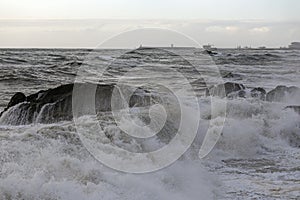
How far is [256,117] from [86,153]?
19.3 feet

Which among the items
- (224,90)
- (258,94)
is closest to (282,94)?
(258,94)

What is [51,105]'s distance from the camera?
857 cm

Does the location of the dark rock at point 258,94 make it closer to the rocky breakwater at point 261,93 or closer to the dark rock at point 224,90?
the rocky breakwater at point 261,93

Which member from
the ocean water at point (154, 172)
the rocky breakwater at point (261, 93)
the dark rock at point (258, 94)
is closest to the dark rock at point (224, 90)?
the rocky breakwater at point (261, 93)

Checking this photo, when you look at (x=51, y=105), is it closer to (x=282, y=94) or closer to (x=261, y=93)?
(x=282, y=94)

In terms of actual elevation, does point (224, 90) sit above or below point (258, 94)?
above

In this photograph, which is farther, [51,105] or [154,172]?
[51,105]

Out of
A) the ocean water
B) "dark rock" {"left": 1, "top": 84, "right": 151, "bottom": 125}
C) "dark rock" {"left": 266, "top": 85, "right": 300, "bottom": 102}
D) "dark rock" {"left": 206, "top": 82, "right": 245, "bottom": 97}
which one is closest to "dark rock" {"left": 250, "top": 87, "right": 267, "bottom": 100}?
"dark rock" {"left": 266, "top": 85, "right": 300, "bottom": 102}

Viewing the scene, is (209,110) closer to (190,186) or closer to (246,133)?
(246,133)

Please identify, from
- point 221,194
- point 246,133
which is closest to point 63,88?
point 246,133

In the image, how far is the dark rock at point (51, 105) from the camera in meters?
8.28

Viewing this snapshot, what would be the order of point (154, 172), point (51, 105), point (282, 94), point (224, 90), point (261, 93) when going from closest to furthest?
point (154, 172) → point (51, 105) → point (282, 94) → point (224, 90) → point (261, 93)

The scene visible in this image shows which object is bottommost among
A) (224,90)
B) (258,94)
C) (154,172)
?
(154,172)

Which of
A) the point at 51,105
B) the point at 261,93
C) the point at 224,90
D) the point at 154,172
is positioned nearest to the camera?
the point at 154,172
